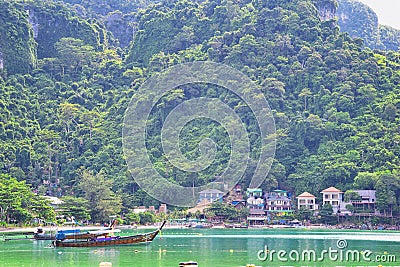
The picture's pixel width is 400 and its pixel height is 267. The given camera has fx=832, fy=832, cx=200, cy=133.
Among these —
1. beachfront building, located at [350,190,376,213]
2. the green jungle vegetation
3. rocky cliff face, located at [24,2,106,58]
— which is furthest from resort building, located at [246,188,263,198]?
rocky cliff face, located at [24,2,106,58]

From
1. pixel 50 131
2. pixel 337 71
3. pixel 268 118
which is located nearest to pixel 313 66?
pixel 337 71

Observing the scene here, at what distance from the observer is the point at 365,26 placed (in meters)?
149

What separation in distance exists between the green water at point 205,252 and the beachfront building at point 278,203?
20.9 m

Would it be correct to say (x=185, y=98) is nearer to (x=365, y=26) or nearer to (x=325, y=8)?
(x=325, y=8)

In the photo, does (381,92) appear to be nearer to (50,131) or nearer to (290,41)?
(290,41)

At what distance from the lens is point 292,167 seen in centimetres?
8081

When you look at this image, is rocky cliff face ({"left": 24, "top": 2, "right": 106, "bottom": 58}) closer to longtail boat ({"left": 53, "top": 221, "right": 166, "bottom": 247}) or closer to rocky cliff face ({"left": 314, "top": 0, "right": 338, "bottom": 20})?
rocky cliff face ({"left": 314, "top": 0, "right": 338, "bottom": 20})

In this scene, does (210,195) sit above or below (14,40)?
below

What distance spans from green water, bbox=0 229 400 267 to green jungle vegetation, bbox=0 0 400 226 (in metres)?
15.8

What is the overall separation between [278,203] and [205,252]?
34.5 m

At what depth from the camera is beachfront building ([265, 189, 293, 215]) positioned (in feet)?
254

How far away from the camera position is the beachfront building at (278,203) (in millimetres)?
77312

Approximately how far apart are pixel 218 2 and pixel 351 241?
202 feet

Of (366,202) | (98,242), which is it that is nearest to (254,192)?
(366,202)
